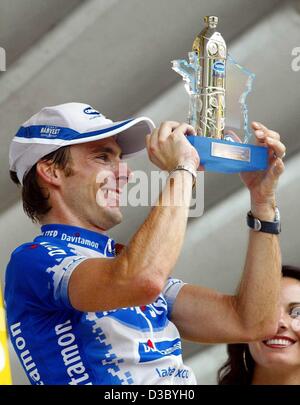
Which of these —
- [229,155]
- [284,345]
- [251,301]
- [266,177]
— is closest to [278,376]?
[284,345]

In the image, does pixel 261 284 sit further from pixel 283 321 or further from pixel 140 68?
pixel 140 68

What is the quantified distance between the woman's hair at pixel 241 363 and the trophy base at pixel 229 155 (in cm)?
56

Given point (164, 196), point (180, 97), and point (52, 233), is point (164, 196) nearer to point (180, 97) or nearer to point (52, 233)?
point (52, 233)

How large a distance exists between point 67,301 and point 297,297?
0.82 m

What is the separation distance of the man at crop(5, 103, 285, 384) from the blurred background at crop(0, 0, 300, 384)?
0.61m

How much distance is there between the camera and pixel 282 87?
9.33ft

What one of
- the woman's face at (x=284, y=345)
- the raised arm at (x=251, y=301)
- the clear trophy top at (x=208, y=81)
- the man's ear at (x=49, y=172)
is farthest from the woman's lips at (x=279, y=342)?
the man's ear at (x=49, y=172)

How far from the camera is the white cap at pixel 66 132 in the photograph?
6.88 ft

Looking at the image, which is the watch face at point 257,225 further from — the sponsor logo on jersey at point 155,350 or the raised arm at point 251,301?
the sponsor logo on jersey at point 155,350

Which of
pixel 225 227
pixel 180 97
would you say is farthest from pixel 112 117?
pixel 225 227

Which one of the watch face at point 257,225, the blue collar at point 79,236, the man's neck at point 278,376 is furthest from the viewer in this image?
the man's neck at point 278,376

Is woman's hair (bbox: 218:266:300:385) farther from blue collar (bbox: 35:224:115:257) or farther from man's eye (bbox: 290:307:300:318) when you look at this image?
blue collar (bbox: 35:224:115:257)
